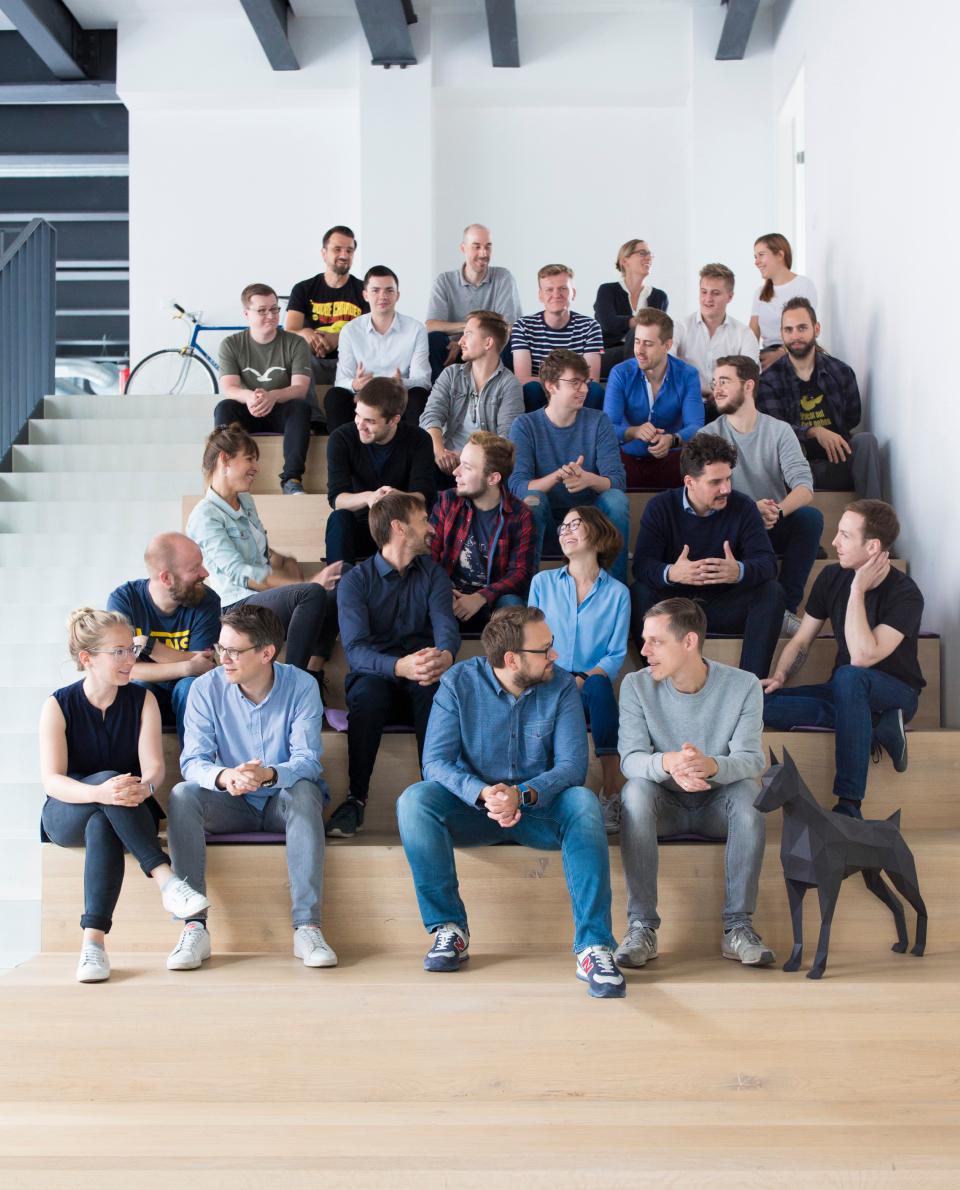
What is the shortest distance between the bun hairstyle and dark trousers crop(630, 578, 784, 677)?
1.43 meters

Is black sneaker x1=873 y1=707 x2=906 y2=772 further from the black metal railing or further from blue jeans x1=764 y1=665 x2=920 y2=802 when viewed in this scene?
the black metal railing

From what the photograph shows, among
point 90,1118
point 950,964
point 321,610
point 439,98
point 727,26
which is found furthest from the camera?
point 439,98

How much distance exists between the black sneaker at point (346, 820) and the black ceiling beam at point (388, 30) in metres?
5.27

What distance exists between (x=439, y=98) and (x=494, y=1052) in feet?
21.3

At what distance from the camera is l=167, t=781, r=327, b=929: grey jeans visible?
302 cm

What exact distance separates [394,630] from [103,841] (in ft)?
3.35

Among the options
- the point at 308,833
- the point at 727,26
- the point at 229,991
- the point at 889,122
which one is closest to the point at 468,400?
the point at 889,122

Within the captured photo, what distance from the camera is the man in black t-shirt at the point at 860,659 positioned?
11.0 feet

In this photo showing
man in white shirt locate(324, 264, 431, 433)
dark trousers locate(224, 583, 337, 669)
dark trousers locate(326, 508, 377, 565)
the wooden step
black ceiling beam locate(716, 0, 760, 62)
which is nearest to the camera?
the wooden step

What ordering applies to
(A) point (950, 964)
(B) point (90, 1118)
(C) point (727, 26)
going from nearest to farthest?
1. (B) point (90, 1118)
2. (A) point (950, 964)
3. (C) point (727, 26)

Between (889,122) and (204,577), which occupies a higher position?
(889,122)

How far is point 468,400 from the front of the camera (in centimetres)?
487

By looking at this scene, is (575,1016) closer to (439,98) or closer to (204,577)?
(204,577)

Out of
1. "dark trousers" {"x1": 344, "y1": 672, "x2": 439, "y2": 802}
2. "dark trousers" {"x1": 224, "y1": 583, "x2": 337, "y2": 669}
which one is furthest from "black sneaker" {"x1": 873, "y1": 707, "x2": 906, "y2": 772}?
"dark trousers" {"x1": 224, "y1": 583, "x2": 337, "y2": 669}
